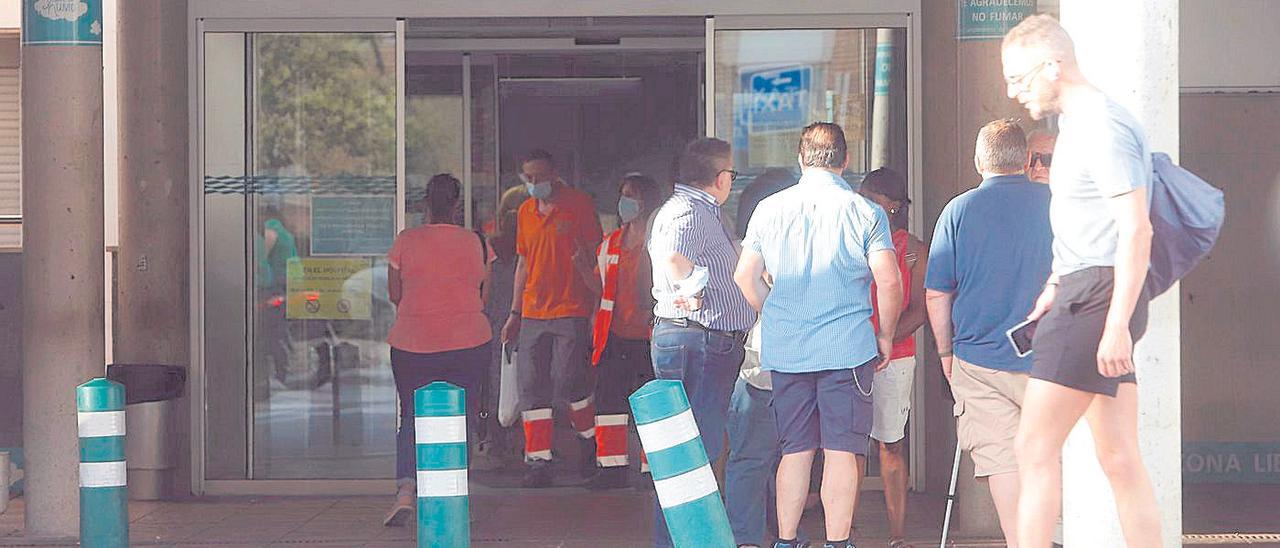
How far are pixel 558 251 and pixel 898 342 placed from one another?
10.4 feet

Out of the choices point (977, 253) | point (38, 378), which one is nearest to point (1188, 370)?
point (977, 253)

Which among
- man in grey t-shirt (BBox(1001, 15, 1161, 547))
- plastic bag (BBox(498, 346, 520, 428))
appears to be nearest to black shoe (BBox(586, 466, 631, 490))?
plastic bag (BBox(498, 346, 520, 428))

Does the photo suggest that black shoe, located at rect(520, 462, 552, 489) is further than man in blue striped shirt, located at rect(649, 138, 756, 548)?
Yes

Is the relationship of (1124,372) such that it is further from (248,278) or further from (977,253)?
(248,278)

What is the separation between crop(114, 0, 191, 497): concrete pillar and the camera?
920 centimetres

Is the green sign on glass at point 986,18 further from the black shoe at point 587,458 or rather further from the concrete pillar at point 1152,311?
the black shoe at point 587,458

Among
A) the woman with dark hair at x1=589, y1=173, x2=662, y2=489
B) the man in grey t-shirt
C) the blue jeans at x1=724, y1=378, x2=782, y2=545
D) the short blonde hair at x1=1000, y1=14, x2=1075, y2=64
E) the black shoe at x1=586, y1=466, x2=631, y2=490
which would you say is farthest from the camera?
A: the black shoe at x1=586, y1=466, x2=631, y2=490

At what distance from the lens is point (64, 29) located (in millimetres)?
7930

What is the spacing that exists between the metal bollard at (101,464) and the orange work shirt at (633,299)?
10.5 feet

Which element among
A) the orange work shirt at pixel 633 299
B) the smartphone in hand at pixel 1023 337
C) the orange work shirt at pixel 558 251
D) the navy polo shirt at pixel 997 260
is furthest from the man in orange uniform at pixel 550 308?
the smartphone in hand at pixel 1023 337

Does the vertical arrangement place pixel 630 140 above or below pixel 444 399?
above

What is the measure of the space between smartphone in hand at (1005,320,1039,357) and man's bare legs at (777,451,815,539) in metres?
1.07

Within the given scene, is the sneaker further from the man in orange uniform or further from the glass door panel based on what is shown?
the man in orange uniform

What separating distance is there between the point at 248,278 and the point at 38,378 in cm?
182
